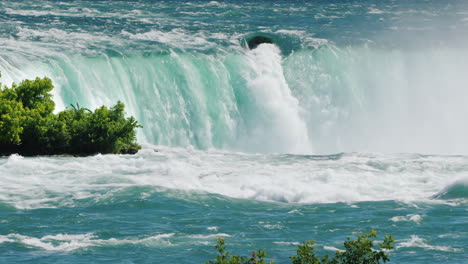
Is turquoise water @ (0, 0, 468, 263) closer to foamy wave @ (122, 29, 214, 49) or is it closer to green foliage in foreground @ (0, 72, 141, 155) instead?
foamy wave @ (122, 29, 214, 49)

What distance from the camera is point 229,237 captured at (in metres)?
19.8

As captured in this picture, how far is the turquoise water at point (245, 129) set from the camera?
20312 mm

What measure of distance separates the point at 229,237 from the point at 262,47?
27.8 m

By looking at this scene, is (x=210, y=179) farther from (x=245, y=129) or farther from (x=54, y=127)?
(x=245, y=129)

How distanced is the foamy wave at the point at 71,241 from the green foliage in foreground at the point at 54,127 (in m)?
10.5

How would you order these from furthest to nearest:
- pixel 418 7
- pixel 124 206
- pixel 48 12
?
pixel 418 7 < pixel 48 12 < pixel 124 206

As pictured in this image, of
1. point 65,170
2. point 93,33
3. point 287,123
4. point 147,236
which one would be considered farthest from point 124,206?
point 93,33

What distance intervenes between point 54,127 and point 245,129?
43.4ft

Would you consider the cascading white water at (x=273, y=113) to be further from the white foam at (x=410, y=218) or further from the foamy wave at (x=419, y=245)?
the foamy wave at (x=419, y=245)

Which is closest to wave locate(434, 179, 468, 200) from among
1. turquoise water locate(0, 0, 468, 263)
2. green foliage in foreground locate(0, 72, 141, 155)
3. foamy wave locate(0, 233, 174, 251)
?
turquoise water locate(0, 0, 468, 263)

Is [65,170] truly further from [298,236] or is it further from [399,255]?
[399,255]

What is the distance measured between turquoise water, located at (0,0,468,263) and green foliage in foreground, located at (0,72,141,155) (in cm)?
103

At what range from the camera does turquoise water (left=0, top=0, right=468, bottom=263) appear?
2031cm

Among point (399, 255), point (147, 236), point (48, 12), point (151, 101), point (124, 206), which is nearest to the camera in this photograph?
point (399, 255)
